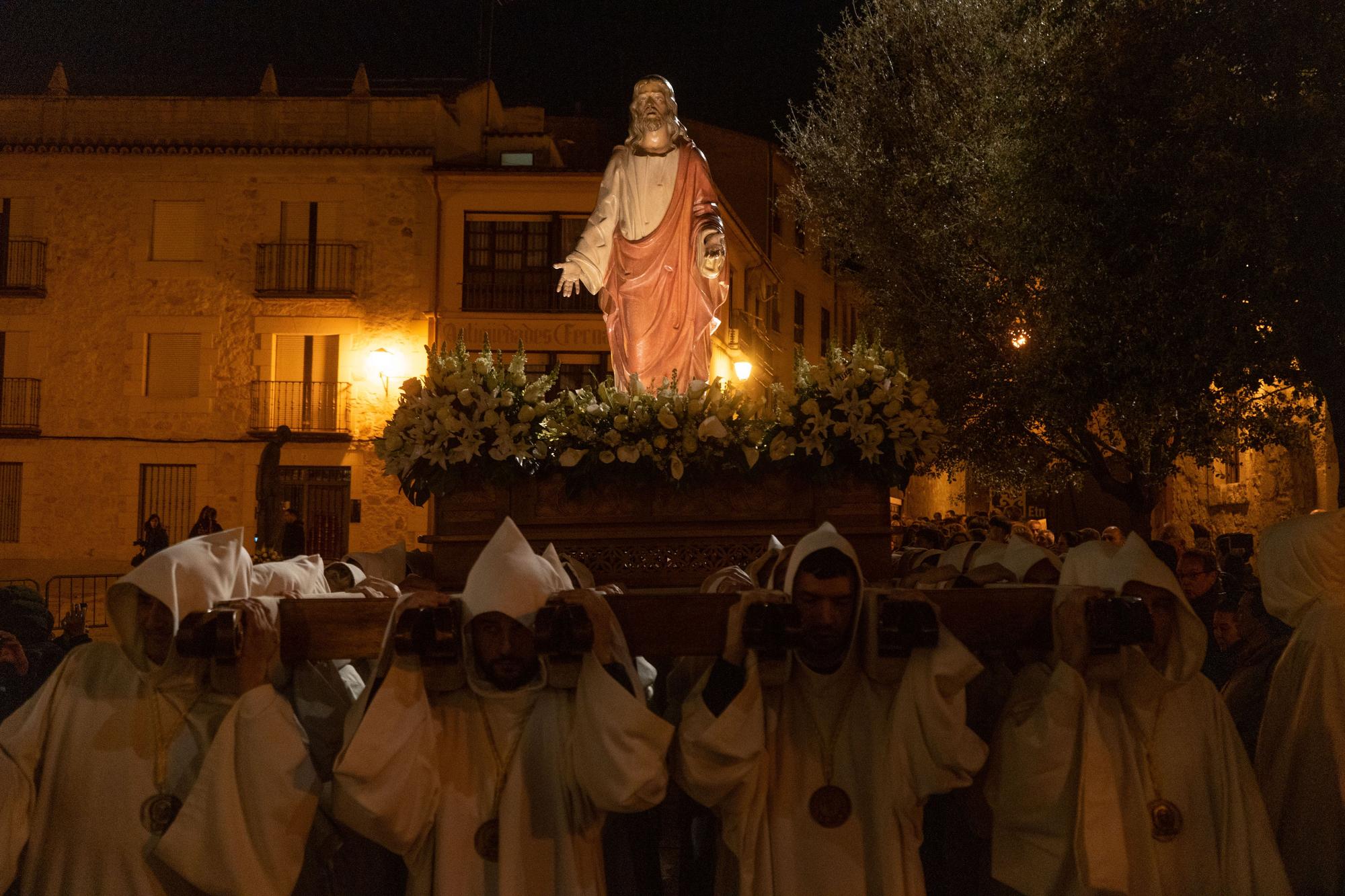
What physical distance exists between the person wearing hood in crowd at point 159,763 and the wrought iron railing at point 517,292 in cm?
2543

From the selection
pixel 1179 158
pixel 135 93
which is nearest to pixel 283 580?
pixel 1179 158

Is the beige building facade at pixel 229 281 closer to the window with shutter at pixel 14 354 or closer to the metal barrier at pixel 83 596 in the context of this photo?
the window with shutter at pixel 14 354

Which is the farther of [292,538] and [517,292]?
[517,292]

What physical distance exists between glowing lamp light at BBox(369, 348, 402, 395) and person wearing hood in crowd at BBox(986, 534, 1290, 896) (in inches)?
1010

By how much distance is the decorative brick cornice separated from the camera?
2830 centimetres

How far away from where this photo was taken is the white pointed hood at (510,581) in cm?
356

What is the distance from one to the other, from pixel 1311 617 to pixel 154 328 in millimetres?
28860

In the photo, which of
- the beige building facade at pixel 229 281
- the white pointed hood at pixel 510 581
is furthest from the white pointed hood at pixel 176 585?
the beige building facade at pixel 229 281

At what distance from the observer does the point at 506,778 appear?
12.0ft

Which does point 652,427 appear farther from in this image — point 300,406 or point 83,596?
point 300,406

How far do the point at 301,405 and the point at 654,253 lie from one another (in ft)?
67.8

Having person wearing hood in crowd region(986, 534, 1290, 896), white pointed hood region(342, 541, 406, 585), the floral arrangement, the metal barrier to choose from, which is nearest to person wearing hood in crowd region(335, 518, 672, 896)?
person wearing hood in crowd region(986, 534, 1290, 896)

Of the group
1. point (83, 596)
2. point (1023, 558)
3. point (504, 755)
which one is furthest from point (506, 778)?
point (83, 596)

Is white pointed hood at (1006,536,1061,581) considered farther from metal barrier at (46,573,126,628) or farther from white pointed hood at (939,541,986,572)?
metal barrier at (46,573,126,628)
